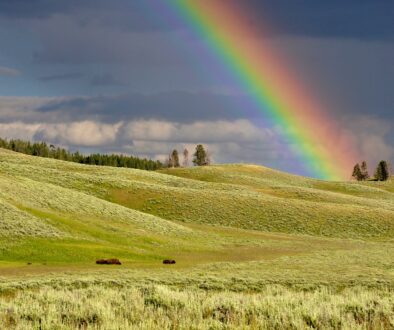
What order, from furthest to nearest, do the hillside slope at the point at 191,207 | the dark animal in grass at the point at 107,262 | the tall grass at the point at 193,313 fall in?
the hillside slope at the point at 191,207 → the dark animal in grass at the point at 107,262 → the tall grass at the point at 193,313

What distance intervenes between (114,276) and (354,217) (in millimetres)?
68557

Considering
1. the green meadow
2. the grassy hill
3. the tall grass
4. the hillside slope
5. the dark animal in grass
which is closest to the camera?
the tall grass

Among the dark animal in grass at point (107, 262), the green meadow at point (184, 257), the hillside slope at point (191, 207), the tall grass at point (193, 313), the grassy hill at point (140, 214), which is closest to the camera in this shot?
the tall grass at point (193, 313)

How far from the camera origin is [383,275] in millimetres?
41875

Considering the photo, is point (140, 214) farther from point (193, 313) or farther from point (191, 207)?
point (193, 313)

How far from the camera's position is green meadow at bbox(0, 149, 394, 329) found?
18.1 m

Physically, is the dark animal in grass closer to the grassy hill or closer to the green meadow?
the green meadow

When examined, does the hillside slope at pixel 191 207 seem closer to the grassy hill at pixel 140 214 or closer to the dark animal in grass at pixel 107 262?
the grassy hill at pixel 140 214

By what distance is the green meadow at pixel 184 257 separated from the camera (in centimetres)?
1808

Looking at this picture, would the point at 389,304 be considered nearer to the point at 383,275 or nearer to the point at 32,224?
the point at 383,275

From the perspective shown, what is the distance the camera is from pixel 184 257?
56344mm

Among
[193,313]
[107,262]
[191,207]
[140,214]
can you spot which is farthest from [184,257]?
[191,207]

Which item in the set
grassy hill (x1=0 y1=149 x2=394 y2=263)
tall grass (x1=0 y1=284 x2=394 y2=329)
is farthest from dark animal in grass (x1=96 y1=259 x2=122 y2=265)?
tall grass (x1=0 y1=284 x2=394 y2=329)

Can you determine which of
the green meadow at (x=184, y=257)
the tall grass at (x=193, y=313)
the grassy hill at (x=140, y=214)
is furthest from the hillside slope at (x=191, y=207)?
the tall grass at (x=193, y=313)
